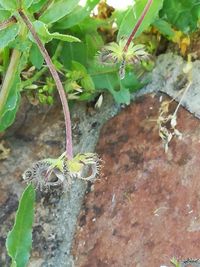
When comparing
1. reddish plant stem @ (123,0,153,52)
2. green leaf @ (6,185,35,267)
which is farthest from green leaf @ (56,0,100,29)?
green leaf @ (6,185,35,267)

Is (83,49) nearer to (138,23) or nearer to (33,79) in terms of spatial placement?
(33,79)

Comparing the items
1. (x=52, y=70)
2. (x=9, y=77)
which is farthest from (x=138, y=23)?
(x=9, y=77)

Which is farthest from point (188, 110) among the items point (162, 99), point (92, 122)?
point (92, 122)

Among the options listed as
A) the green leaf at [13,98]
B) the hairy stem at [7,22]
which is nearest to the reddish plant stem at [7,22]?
the hairy stem at [7,22]

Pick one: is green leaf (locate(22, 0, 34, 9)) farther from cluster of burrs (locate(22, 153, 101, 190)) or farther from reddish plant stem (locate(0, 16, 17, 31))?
cluster of burrs (locate(22, 153, 101, 190))

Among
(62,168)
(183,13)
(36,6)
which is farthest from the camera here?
(183,13)

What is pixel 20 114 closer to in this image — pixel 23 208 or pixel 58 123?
pixel 58 123
